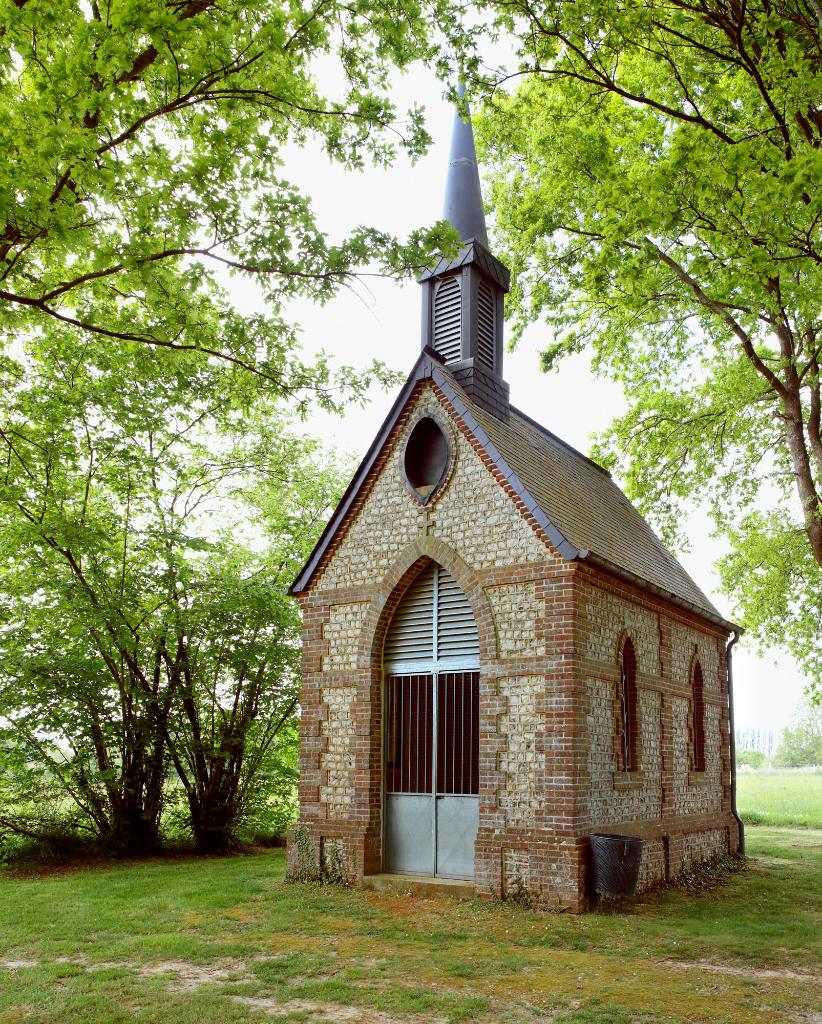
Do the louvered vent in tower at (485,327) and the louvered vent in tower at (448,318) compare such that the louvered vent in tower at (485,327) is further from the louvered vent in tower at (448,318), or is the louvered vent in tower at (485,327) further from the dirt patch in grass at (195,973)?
the dirt patch in grass at (195,973)

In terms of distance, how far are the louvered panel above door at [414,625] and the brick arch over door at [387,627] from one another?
4.3 inches

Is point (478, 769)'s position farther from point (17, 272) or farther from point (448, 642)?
point (17, 272)

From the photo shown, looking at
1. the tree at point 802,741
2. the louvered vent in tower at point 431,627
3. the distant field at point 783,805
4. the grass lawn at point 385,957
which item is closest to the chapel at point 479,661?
the louvered vent in tower at point 431,627

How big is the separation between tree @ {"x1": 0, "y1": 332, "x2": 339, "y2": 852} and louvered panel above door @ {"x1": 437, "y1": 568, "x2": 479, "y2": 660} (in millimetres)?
4250

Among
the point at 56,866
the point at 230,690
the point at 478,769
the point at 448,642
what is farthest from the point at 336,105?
the point at 56,866

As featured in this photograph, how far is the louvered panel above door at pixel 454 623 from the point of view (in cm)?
1258

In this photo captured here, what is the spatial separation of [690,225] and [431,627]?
21.1 ft

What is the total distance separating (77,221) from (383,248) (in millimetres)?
3067

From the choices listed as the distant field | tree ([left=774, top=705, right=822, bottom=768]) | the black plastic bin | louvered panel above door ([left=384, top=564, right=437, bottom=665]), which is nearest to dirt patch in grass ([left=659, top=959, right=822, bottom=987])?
the black plastic bin

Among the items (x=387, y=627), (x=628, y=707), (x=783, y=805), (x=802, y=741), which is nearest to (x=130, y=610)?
(x=387, y=627)

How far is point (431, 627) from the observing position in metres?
13.0

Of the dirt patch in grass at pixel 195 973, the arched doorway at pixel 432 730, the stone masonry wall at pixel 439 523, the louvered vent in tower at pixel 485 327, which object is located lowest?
the dirt patch in grass at pixel 195 973

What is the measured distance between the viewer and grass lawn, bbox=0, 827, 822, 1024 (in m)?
7.09

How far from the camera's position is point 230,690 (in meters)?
18.3
